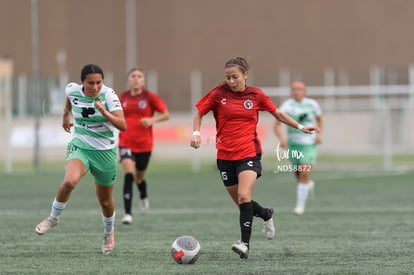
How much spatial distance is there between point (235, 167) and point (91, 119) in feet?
5.34

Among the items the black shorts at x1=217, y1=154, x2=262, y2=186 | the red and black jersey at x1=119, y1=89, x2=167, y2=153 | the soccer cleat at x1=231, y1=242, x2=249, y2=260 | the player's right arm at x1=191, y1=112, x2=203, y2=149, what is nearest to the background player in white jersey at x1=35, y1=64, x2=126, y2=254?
the player's right arm at x1=191, y1=112, x2=203, y2=149

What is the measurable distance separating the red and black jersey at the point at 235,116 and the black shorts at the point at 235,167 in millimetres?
51

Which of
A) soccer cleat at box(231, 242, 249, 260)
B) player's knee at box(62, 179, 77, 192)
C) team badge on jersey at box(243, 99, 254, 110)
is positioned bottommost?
soccer cleat at box(231, 242, 249, 260)

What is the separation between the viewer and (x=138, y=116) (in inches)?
555

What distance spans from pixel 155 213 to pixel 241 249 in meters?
5.82

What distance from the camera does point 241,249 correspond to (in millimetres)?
9070

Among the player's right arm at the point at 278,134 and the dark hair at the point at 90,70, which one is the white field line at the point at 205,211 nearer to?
the player's right arm at the point at 278,134

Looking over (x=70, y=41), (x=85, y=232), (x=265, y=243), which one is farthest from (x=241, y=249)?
(x=70, y=41)

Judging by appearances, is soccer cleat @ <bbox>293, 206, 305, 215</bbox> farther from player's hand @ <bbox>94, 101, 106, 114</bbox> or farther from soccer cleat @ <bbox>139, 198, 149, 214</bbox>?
player's hand @ <bbox>94, 101, 106, 114</bbox>

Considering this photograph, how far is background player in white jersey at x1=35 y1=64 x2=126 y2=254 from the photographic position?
9430 mm

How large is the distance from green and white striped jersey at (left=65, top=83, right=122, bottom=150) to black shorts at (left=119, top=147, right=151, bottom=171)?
4055 mm

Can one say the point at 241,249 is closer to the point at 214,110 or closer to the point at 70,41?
the point at 214,110

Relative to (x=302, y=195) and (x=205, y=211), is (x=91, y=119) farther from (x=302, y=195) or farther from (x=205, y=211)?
(x=302, y=195)

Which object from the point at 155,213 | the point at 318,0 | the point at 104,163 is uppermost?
the point at 318,0
